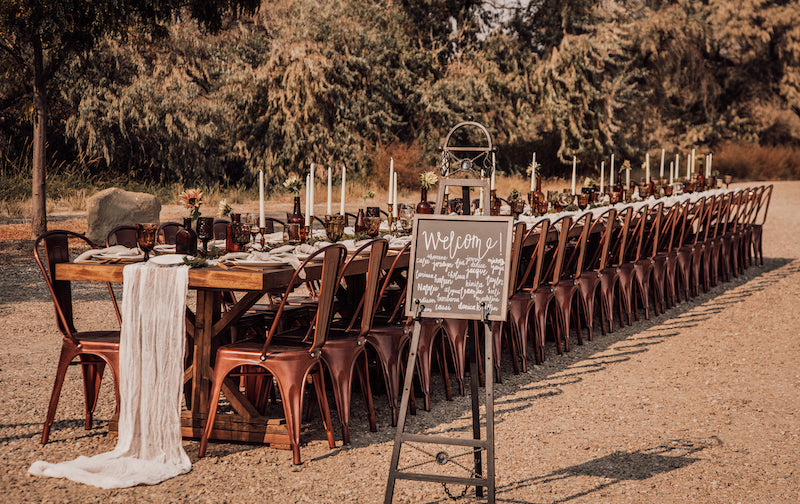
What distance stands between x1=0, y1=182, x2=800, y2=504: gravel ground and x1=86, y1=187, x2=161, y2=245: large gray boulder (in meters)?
A: 5.48

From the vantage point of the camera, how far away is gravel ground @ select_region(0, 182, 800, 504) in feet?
12.8

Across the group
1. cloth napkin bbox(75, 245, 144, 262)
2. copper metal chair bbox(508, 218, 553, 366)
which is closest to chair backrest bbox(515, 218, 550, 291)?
copper metal chair bbox(508, 218, 553, 366)

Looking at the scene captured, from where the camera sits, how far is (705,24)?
3198 cm

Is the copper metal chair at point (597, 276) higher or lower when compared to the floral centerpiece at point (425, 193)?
lower

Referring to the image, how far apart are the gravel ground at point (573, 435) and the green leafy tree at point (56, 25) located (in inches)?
215

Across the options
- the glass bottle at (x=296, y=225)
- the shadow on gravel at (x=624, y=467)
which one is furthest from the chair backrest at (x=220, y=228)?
the shadow on gravel at (x=624, y=467)

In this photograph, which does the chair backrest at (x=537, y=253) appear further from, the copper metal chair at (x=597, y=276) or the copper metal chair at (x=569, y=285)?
the copper metal chair at (x=597, y=276)

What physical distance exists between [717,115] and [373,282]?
108 feet

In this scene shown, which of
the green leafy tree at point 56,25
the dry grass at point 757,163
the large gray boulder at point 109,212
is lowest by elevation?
the large gray boulder at point 109,212

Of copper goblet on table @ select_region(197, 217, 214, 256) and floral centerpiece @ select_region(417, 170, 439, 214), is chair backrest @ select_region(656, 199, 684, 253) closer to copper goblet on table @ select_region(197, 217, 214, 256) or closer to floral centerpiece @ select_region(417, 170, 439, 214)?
floral centerpiece @ select_region(417, 170, 439, 214)

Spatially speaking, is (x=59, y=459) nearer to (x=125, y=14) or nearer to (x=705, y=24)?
(x=125, y=14)

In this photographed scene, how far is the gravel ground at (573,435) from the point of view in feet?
12.8

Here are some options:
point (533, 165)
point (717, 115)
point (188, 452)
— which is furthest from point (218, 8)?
point (717, 115)

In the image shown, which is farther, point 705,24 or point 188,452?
point 705,24
